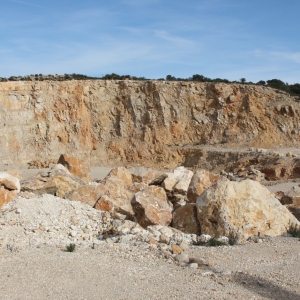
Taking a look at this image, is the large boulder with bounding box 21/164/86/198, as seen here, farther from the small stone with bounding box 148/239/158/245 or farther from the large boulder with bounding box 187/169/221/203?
the small stone with bounding box 148/239/158/245

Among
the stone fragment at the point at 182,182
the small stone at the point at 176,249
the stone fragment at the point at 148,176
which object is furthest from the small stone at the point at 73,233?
the stone fragment at the point at 148,176

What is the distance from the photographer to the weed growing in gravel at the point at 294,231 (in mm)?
8236

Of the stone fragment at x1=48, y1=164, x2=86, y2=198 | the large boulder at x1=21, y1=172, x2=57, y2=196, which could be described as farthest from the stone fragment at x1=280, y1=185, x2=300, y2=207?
the large boulder at x1=21, y1=172, x2=57, y2=196

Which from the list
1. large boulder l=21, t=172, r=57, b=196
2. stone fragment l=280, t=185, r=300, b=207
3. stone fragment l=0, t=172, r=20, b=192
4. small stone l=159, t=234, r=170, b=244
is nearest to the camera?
small stone l=159, t=234, r=170, b=244

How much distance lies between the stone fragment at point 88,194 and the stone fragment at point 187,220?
2171 mm

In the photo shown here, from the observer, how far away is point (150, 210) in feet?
31.5

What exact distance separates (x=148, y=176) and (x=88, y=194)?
11.7 ft

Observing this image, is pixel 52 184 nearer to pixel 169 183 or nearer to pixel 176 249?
pixel 169 183

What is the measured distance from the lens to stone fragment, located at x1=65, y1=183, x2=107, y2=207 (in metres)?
10.3

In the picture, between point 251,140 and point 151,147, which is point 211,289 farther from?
point 151,147

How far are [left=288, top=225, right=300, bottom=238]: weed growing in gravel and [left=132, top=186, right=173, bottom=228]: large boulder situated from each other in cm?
264

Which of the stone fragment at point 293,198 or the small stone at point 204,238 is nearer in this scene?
the small stone at point 204,238

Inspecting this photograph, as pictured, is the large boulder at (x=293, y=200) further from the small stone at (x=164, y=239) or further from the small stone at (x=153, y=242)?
the small stone at (x=153, y=242)

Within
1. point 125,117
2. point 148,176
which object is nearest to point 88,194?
point 148,176
